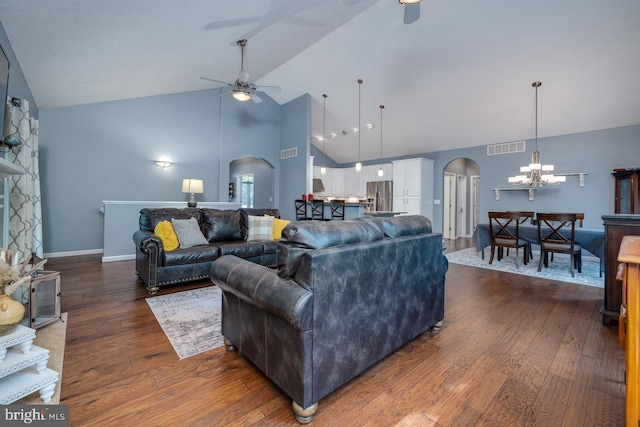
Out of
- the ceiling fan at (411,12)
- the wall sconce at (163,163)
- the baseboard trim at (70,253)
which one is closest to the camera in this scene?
the ceiling fan at (411,12)

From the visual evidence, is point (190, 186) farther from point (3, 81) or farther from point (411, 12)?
point (411, 12)

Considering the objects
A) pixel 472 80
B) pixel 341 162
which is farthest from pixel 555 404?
pixel 341 162

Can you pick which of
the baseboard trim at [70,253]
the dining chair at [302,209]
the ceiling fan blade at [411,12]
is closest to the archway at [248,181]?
the dining chair at [302,209]

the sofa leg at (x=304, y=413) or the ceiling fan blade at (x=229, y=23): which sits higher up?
the ceiling fan blade at (x=229, y=23)

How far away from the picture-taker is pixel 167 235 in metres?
3.38

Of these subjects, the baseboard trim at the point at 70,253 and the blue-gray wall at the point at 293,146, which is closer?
the baseboard trim at the point at 70,253

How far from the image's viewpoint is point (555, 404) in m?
1.51

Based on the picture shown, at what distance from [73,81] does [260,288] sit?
4.86 metres

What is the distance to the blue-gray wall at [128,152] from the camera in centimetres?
513

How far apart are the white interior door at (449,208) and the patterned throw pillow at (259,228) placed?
19.1 feet

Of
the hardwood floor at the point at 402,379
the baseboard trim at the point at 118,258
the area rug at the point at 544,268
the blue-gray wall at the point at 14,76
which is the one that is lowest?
the hardwood floor at the point at 402,379

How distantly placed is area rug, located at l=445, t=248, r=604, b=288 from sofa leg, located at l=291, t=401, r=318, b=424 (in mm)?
4282

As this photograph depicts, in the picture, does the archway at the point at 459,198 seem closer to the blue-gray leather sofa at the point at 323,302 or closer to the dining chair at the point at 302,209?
the dining chair at the point at 302,209

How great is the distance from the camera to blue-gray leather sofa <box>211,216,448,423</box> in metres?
1.36
